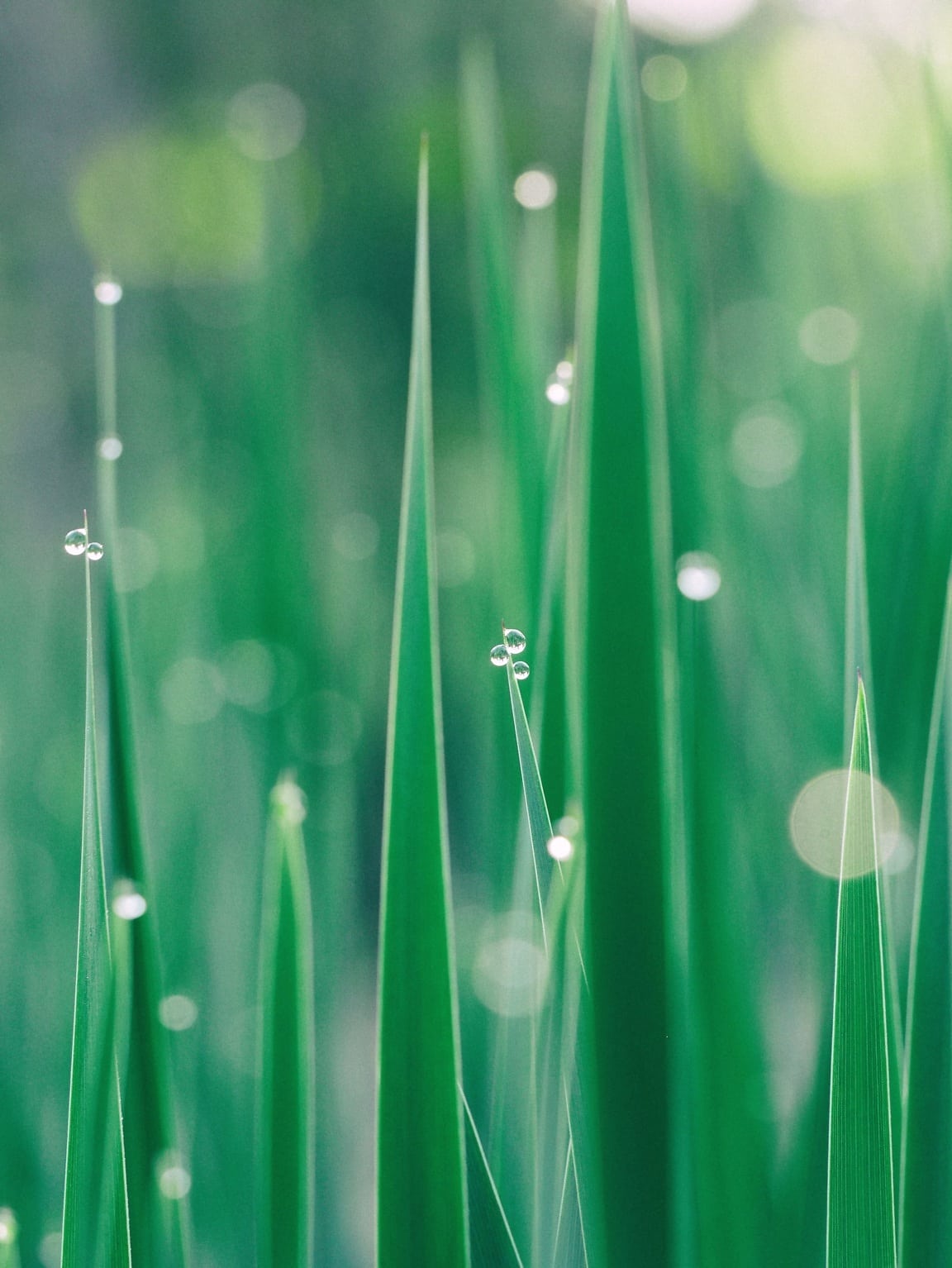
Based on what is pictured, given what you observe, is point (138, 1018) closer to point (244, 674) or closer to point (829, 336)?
point (244, 674)

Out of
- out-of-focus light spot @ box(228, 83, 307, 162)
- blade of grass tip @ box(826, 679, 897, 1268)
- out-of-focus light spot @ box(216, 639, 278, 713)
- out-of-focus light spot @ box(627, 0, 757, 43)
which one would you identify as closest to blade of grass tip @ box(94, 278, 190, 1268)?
blade of grass tip @ box(826, 679, 897, 1268)

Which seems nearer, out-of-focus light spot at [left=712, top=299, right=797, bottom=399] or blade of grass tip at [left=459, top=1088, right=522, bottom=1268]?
blade of grass tip at [left=459, top=1088, right=522, bottom=1268]

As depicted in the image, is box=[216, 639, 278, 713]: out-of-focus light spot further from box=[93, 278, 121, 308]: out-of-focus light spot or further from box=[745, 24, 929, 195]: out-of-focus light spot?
box=[745, 24, 929, 195]: out-of-focus light spot

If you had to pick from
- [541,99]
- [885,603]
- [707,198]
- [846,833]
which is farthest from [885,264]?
[846,833]

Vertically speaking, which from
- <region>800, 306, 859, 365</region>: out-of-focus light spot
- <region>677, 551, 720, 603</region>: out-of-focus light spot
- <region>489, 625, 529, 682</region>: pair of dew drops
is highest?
<region>800, 306, 859, 365</region>: out-of-focus light spot

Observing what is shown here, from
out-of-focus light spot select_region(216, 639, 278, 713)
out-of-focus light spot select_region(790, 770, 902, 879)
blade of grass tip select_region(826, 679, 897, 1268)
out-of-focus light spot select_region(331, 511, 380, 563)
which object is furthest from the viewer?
out-of-focus light spot select_region(331, 511, 380, 563)

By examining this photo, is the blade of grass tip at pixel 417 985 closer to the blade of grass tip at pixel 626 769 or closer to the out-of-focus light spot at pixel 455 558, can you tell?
the blade of grass tip at pixel 626 769
